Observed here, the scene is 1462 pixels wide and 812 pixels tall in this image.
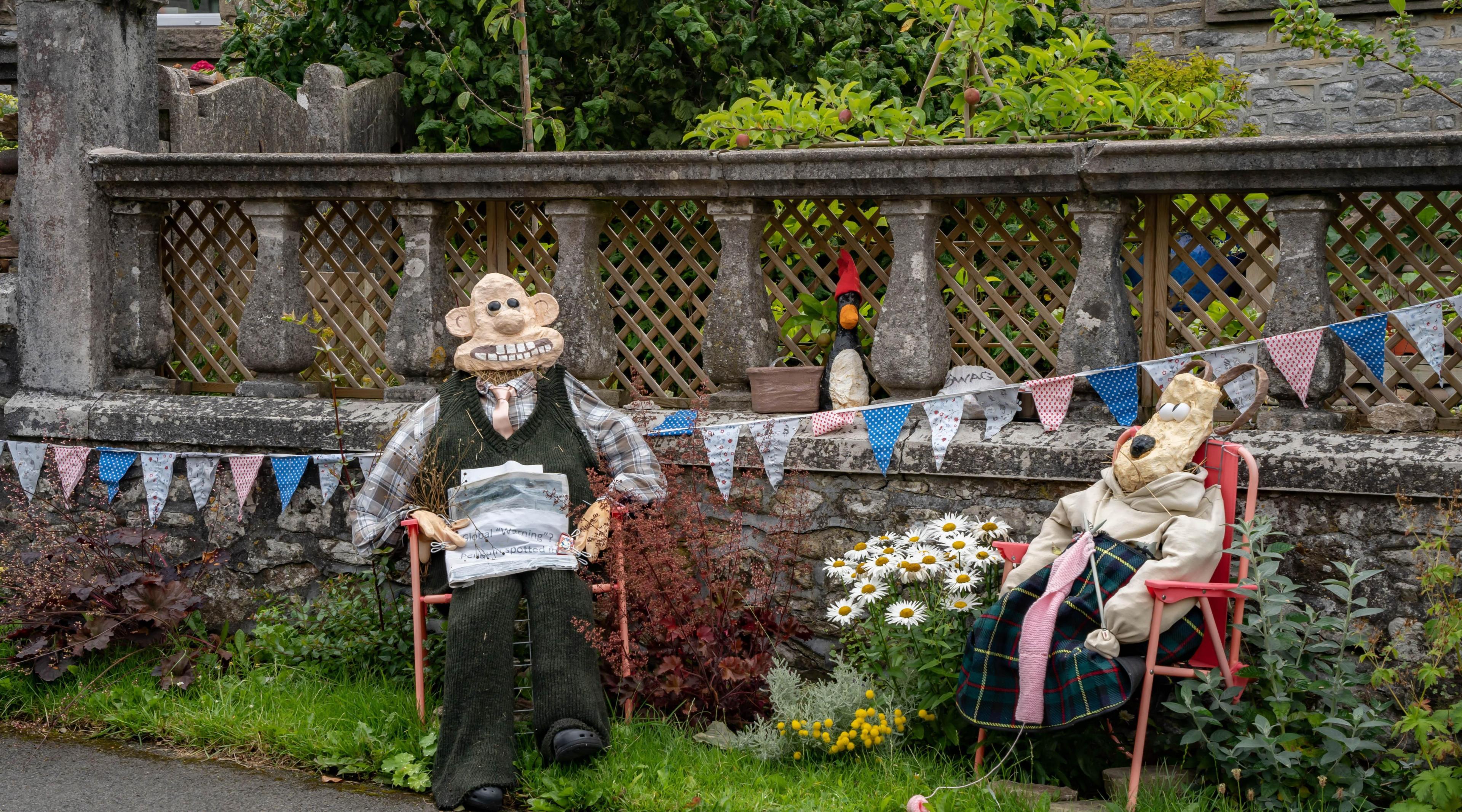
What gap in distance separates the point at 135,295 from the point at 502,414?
1935 millimetres

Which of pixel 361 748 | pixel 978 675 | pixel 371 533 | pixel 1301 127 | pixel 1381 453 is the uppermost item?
pixel 1301 127

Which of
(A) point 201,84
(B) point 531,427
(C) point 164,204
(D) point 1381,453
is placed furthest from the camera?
(A) point 201,84

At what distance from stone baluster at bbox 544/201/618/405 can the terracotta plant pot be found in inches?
22.3

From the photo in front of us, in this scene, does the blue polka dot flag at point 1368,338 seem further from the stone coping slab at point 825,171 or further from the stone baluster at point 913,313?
the stone baluster at point 913,313

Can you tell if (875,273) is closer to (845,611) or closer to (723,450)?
(723,450)

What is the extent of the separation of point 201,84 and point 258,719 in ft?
13.1

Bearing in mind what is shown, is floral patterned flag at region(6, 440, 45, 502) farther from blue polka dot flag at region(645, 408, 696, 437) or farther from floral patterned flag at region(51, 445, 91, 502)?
blue polka dot flag at region(645, 408, 696, 437)

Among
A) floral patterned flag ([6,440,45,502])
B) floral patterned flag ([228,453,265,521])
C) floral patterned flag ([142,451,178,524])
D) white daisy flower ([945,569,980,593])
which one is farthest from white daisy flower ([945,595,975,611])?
floral patterned flag ([6,440,45,502])

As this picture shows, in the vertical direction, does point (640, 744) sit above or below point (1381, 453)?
below

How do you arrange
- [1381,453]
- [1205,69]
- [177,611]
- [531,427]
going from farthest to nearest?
[1205,69] < [177,611] < [531,427] < [1381,453]

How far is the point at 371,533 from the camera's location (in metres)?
4.27

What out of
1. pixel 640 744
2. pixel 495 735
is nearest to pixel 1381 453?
pixel 640 744

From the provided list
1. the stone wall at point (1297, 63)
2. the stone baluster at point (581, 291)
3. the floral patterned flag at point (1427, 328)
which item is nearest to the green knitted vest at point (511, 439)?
the stone baluster at point (581, 291)

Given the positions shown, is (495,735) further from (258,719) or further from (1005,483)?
(1005,483)
